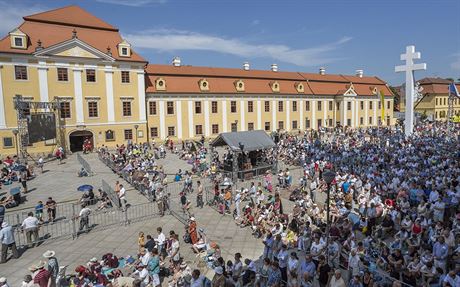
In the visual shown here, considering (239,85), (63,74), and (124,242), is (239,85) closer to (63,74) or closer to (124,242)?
(63,74)

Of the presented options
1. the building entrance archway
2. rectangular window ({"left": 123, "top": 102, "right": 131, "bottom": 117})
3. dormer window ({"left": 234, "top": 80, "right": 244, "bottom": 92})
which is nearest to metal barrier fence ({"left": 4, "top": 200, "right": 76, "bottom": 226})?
the building entrance archway

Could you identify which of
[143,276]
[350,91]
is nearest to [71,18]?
[143,276]

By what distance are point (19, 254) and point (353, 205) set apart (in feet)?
46.5

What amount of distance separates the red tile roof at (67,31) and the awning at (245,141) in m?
19.1

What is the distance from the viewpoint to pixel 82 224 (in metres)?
14.2

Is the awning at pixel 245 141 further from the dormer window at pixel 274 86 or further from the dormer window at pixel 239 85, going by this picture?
the dormer window at pixel 274 86

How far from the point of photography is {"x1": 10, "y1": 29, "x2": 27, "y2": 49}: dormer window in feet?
101

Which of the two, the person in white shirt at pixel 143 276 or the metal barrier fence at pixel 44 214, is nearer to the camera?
the person in white shirt at pixel 143 276

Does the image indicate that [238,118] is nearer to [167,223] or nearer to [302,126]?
[302,126]

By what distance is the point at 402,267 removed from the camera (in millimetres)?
8844

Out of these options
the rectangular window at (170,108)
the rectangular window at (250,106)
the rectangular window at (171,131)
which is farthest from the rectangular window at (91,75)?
the rectangular window at (250,106)

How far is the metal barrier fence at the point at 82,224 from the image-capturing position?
13.3 meters

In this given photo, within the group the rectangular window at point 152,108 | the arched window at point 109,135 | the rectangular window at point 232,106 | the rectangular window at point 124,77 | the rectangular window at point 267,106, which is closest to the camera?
the arched window at point 109,135

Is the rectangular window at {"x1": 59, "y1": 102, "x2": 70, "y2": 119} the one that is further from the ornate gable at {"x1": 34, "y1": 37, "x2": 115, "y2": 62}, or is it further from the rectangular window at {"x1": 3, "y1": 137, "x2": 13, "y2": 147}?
the rectangular window at {"x1": 3, "y1": 137, "x2": 13, "y2": 147}
